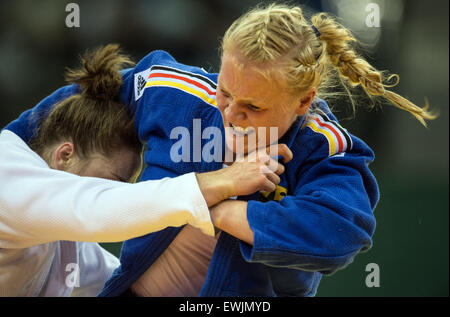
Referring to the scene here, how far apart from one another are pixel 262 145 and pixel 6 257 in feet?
2.33

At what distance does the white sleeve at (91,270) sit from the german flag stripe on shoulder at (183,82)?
1.79ft

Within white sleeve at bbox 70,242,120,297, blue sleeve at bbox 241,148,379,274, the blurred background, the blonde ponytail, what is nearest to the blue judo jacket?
blue sleeve at bbox 241,148,379,274

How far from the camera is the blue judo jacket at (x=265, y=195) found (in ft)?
3.37

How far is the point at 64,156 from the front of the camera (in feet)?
4.49

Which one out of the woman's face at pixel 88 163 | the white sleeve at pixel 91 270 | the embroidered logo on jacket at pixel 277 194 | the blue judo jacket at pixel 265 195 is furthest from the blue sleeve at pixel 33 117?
the embroidered logo on jacket at pixel 277 194

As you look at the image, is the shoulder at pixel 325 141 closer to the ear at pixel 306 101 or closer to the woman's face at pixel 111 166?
the ear at pixel 306 101

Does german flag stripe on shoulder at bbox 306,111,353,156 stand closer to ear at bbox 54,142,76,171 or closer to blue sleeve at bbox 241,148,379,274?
blue sleeve at bbox 241,148,379,274

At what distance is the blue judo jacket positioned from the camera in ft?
3.37

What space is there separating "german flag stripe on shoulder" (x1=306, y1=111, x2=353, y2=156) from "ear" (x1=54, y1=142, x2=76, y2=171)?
1.99ft

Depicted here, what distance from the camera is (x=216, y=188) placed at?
109 cm

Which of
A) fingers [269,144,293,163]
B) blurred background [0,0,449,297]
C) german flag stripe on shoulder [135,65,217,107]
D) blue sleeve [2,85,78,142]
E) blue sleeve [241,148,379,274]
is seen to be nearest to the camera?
blue sleeve [241,148,379,274]

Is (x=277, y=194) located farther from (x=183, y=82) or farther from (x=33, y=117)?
(x=33, y=117)
